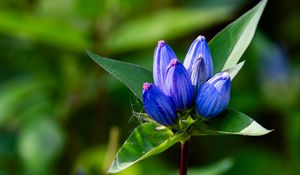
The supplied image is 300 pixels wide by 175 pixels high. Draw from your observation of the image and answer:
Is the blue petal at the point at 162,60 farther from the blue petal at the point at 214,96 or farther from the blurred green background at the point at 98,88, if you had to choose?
the blurred green background at the point at 98,88

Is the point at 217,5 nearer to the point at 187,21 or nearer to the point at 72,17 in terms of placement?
the point at 187,21

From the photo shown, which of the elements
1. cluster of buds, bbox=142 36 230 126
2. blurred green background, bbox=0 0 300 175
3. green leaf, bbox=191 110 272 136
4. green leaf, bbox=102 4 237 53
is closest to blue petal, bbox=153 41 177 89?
cluster of buds, bbox=142 36 230 126

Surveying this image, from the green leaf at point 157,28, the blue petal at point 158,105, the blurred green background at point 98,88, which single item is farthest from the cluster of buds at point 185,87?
the green leaf at point 157,28

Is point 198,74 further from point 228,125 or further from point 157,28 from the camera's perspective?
point 157,28

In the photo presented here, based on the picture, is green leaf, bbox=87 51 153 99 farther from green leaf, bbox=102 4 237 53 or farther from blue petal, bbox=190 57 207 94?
green leaf, bbox=102 4 237 53

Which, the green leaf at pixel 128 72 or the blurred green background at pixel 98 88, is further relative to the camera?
the blurred green background at pixel 98 88

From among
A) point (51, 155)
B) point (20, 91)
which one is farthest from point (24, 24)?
point (51, 155)
